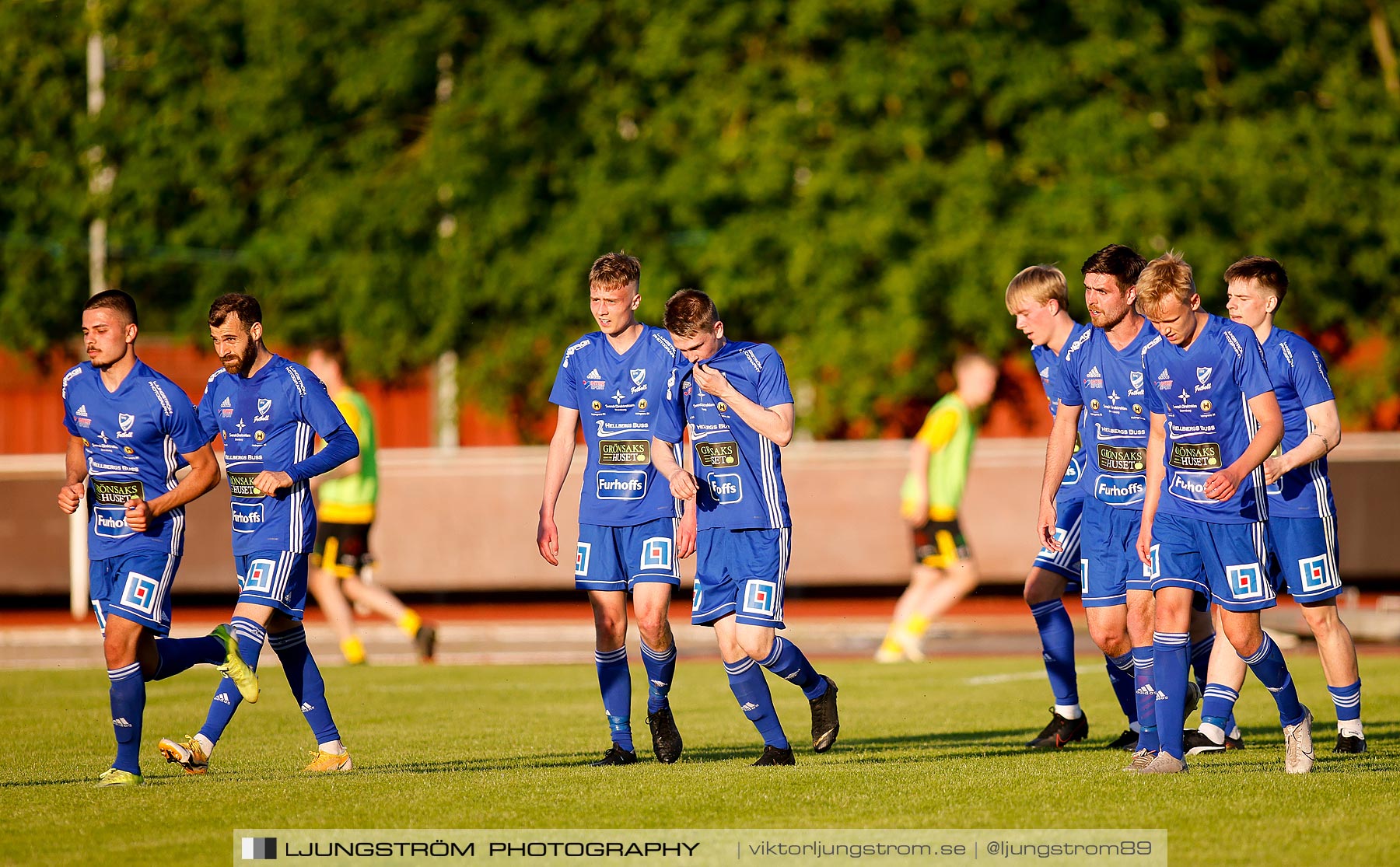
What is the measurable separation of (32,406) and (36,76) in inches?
208

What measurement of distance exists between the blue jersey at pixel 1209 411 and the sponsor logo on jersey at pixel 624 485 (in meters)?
2.37

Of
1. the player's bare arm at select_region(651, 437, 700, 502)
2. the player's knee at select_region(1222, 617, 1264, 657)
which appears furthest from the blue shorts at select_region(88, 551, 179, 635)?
the player's knee at select_region(1222, 617, 1264, 657)

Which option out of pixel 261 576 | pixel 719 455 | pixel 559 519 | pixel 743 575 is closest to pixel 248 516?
pixel 261 576

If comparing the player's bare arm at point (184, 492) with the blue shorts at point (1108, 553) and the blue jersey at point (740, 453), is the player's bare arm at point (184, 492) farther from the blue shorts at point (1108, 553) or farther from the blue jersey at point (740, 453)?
the blue shorts at point (1108, 553)

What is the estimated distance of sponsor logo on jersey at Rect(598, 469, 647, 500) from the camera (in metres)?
8.20

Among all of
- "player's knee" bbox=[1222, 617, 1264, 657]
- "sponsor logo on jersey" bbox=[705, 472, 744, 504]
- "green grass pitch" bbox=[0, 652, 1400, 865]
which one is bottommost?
"green grass pitch" bbox=[0, 652, 1400, 865]

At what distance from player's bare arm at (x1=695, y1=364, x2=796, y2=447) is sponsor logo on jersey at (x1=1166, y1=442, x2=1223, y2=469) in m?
1.64

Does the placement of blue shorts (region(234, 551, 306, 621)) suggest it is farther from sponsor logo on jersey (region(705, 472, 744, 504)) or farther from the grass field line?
the grass field line

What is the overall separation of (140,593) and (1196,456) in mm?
4624

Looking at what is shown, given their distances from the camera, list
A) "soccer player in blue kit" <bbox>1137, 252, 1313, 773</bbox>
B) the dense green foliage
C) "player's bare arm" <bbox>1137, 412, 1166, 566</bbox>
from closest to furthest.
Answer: "soccer player in blue kit" <bbox>1137, 252, 1313, 773</bbox> → "player's bare arm" <bbox>1137, 412, 1166, 566</bbox> → the dense green foliage

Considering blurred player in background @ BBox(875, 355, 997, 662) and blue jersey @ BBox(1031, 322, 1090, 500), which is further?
blurred player in background @ BBox(875, 355, 997, 662)

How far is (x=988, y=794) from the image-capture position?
6.85 metres

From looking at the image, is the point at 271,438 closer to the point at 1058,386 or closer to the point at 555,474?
the point at 555,474

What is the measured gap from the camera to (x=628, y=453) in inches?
324
